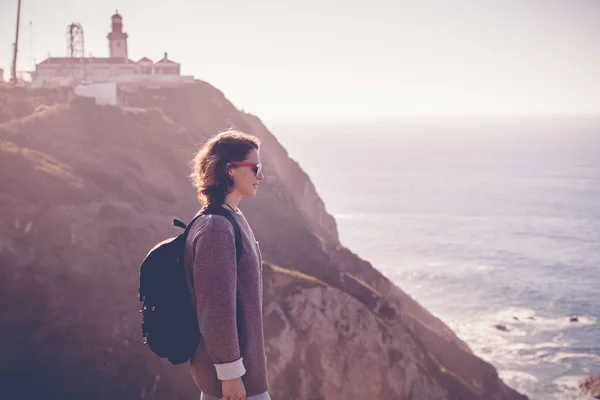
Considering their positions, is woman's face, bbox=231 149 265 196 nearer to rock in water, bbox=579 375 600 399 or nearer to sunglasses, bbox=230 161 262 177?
sunglasses, bbox=230 161 262 177

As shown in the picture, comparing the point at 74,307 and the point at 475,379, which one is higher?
the point at 74,307

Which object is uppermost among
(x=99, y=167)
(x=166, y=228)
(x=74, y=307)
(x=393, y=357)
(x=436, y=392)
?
(x=99, y=167)

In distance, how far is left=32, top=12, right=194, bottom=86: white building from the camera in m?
65.0

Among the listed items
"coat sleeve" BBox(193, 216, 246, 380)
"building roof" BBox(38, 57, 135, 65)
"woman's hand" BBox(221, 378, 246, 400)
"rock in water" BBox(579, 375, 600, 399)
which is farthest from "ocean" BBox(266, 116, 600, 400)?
"coat sleeve" BBox(193, 216, 246, 380)

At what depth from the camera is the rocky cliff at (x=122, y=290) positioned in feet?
83.4

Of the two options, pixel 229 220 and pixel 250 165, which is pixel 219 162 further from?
pixel 229 220

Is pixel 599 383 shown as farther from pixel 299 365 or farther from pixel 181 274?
pixel 181 274

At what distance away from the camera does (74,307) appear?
88.8 feet

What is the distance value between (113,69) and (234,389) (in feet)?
223

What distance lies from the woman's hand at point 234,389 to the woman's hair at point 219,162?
1.52m

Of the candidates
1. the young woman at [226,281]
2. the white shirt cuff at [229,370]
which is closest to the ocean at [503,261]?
the young woman at [226,281]

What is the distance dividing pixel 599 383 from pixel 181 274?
50.1 meters

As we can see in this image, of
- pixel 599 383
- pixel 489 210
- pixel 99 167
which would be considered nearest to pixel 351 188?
pixel 489 210

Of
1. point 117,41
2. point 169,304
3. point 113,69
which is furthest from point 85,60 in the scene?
point 169,304
